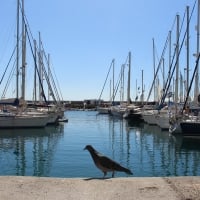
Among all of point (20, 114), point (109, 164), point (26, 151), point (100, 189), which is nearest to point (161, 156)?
point (26, 151)

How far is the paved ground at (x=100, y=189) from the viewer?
6.54 m

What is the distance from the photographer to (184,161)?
22.3 metres

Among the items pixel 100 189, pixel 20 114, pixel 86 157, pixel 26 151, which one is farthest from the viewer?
pixel 20 114

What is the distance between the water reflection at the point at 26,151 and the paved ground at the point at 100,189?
1011cm

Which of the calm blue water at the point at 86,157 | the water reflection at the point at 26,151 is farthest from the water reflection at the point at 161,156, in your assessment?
the water reflection at the point at 26,151

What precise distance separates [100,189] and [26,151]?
775 inches

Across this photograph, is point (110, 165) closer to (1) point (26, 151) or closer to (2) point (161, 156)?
(2) point (161, 156)

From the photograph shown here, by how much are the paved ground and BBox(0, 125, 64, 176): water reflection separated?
10110 mm

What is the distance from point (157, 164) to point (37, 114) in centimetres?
2493

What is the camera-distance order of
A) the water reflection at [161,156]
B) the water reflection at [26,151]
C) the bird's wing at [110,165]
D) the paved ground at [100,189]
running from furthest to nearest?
1. the water reflection at [161,156]
2. the water reflection at [26,151]
3. the bird's wing at [110,165]
4. the paved ground at [100,189]

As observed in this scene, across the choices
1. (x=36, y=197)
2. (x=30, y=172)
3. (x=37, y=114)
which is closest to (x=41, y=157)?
(x=30, y=172)

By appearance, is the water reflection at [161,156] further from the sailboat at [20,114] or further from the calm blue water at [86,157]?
the sailboat at [20,114]

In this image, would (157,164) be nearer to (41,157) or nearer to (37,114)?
(41,157)

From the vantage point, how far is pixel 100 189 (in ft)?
A: 23.0
